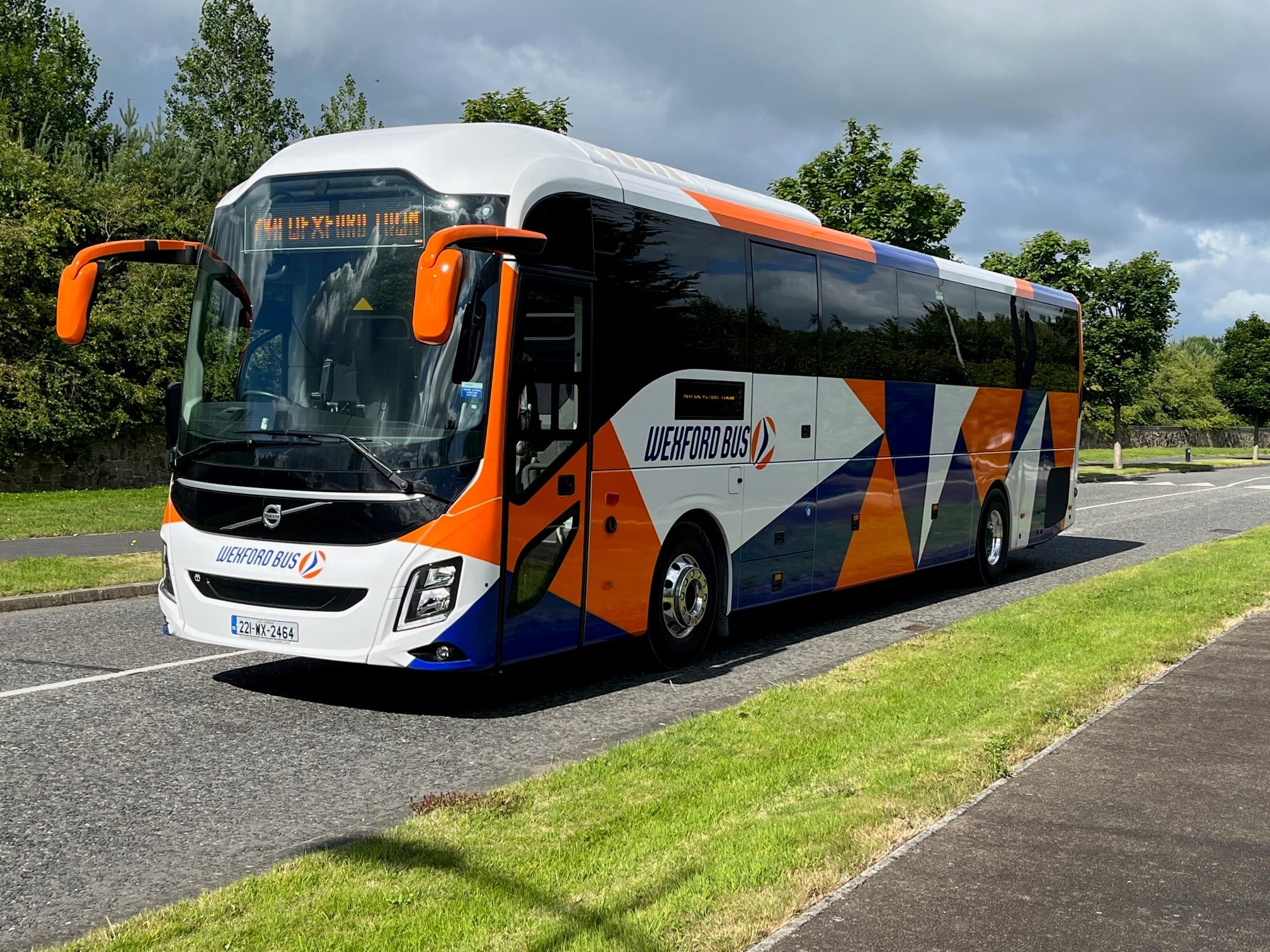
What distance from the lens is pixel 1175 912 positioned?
4.49 meters

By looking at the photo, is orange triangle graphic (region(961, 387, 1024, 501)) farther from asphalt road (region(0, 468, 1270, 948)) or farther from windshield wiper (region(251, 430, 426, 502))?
windshield wiper (region(251, 430, 426, 502))

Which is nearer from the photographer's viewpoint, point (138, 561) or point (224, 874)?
point (224, 874)

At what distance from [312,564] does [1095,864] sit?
446cm

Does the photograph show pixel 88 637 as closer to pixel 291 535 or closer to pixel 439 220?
pixel 291 535

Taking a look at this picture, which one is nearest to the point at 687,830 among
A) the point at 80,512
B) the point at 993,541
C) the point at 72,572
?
the point at 72,572

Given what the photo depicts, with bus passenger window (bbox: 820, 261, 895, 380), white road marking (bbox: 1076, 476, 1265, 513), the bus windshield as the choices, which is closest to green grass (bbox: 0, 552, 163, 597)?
the bus windshield

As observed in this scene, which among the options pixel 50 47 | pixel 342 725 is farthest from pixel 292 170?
pixel 50 47

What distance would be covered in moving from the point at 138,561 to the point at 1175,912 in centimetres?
1188

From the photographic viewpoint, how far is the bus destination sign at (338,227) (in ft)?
25.4

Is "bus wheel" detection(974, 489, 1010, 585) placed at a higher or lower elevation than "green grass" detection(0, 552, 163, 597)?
higher

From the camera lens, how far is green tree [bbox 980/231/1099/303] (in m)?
46.1

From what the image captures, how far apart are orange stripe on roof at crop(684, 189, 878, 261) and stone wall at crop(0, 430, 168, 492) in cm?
1845

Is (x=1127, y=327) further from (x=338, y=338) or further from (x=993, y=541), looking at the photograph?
(x=338, y=338)

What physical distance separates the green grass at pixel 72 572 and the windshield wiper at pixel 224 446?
15.5 feet
